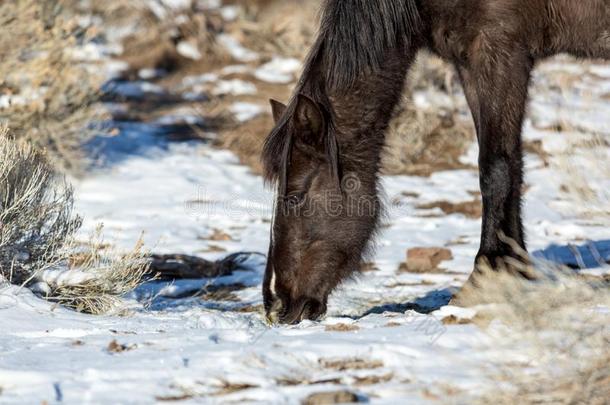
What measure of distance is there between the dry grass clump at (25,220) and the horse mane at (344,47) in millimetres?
1266

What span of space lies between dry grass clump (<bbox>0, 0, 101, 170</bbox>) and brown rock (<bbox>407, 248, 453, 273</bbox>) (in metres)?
3.60

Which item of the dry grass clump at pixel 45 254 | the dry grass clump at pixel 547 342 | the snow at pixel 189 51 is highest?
the dry grass clump at pixel 547 342

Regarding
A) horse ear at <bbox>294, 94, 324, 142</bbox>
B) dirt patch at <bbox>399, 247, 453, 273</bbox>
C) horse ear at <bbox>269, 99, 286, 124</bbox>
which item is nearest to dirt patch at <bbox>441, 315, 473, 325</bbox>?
horse ear at <bbox>294, 94, 324, 142</bbox>

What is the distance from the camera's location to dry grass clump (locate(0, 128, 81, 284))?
4.92m

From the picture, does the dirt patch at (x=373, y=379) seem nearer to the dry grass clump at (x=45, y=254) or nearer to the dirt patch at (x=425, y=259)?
the dry grass clump at (x=45, y=254)

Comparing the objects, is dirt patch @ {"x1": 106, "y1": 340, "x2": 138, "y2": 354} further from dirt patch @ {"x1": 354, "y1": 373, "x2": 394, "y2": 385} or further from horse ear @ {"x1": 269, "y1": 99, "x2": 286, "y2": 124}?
horse ear @ {"x1": 269, "y1": 99, "x2": 286, "y2": 124}

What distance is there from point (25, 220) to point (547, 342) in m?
2.97

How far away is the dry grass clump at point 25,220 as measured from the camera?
194 inches

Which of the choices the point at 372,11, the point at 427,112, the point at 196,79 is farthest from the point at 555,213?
the point at 196,79

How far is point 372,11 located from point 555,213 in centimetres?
357

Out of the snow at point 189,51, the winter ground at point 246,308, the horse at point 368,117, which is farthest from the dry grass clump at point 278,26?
the horse at point 368,117

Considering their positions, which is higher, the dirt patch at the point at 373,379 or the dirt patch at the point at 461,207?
the dirt patch at the point at 373,379

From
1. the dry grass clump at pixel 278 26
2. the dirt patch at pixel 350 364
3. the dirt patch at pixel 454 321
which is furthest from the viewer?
the dry grass clump at pixel 278 26

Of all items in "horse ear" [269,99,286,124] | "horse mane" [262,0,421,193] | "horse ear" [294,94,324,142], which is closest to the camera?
"horse ear" [294,94,324,142]
